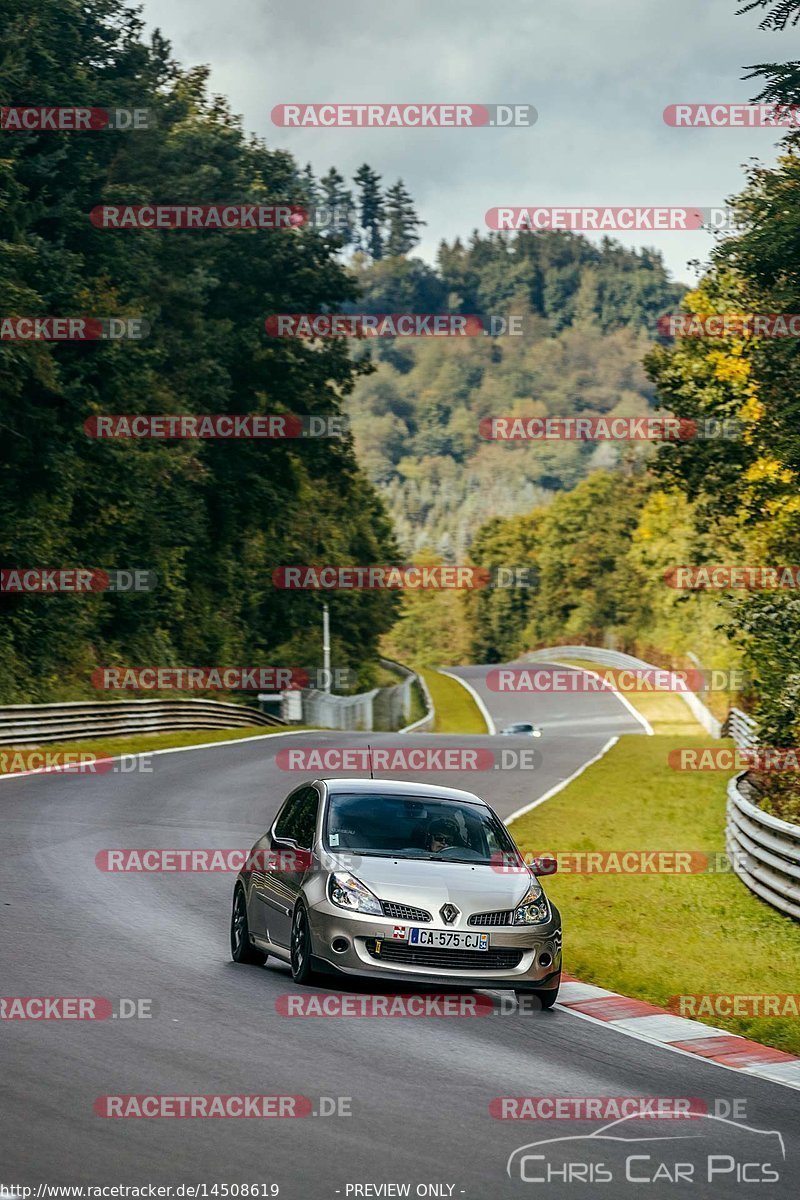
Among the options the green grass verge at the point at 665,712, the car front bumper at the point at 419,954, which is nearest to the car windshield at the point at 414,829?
the car front bumper at the point at 419,954

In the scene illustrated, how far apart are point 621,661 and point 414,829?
299 feet

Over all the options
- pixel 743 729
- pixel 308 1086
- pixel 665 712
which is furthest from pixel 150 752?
pixel 665 712

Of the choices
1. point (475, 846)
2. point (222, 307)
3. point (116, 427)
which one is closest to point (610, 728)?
point (222, 307)

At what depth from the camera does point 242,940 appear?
505 inches

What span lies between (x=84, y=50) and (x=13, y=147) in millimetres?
8028

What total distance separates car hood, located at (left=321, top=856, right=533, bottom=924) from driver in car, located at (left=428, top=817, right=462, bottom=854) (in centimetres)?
36

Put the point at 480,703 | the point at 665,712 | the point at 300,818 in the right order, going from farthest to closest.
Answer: the point at 480,703 < the point at 665,712 < the point at 300,818

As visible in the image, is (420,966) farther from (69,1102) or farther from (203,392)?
(203,392)

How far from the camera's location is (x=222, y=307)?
2475 inches

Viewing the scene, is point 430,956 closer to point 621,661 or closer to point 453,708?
point 453,708

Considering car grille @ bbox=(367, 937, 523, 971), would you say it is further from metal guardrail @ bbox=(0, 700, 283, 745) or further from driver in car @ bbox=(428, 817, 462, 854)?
metal guardrail @ bbox=(0, 700, 283, 745)

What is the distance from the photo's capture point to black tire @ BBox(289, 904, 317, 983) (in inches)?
452

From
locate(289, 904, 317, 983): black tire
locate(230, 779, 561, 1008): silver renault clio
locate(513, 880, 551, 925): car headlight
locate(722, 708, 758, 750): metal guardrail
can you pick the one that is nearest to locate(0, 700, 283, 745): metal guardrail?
locate(722, 708, 758, 750): metal guardrail

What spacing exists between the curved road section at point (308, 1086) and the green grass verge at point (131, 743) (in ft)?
55.2
